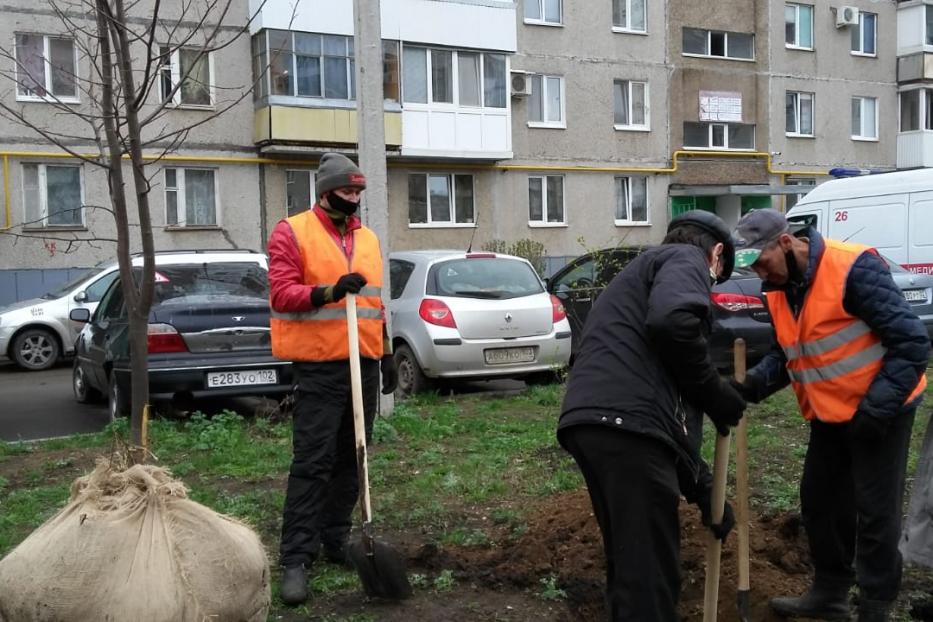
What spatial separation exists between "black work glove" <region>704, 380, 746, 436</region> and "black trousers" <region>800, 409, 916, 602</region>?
76 centimetres

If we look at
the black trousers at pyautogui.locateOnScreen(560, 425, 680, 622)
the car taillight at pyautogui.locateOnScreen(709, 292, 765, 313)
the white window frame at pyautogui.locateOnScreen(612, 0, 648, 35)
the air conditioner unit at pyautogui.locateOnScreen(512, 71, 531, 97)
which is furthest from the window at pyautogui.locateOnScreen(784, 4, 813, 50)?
the black trousers at pyautogui.locateOnScreen(560, 425, 680, 622)

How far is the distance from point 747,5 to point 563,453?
28.5m

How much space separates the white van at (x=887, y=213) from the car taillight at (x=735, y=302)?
108 inches

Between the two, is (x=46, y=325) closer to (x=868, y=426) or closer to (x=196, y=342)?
(x=196, y=342)

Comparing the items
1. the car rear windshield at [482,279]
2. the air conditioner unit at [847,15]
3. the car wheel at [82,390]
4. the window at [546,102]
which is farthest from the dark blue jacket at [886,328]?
the air conditioner unit at [847,15]

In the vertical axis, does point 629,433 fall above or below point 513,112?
below

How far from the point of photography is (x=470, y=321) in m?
10.4

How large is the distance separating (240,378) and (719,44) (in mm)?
26633

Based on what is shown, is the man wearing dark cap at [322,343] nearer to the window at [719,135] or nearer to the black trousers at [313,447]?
the black trousers at [313,447]

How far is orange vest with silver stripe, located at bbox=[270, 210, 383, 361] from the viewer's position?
4.67 metres

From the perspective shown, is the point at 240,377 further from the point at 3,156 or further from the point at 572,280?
the point at 3,156

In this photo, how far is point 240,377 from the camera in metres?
8.72

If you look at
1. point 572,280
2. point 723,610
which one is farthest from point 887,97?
point 723,610

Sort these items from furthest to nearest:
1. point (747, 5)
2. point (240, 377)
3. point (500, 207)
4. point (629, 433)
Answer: point (747, 5) < point (500, 207) < point (240, 377) < point (629, 433)
